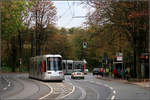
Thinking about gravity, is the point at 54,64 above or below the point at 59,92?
above

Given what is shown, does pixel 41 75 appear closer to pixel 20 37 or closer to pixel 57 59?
pixel 57 59

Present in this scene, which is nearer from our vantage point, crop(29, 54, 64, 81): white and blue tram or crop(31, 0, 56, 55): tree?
crop(29, 54, 64, 81): white and blue tram

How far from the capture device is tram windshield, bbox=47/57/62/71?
106 feet

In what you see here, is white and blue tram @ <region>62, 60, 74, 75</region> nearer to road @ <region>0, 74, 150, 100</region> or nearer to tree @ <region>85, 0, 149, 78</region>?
tree @ <region>85, 0, 149, 78</region>

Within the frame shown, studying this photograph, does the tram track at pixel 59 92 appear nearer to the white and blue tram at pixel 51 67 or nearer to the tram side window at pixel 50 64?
the white and blue tram at pixel 51 67

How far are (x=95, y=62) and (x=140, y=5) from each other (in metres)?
58.2

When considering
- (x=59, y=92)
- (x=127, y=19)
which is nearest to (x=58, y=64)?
(x=127, y=19)

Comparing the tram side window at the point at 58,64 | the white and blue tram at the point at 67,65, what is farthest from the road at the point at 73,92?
the white and blue tram at the point at 67,65

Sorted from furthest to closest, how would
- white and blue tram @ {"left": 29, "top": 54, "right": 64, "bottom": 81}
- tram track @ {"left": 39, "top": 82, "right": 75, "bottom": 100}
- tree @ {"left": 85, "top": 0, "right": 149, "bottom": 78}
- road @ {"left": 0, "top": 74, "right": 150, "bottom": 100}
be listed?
tree @ {"left": 85, "top": 0, "right": 149, "bottom": 78} < white and blue tram @ {"left": 29, "top": 54, "right": 64, "bottom": 81} < tram track @ {"left": 39, "top": 82, "right": 75, "bottom": 100} < road @ {"left": 0, "top": 74, "right": 150, "bottom": 100}

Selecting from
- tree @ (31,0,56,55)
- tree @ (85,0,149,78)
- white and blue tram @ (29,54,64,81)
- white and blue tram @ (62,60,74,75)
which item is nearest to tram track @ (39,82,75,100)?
white and blue tram @ (29,54,64,81)

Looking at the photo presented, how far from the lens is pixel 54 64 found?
32.3m

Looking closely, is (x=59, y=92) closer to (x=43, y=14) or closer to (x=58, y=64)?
(x=58, y=64)

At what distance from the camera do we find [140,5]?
112 ft

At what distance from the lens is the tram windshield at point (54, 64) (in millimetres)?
32219
